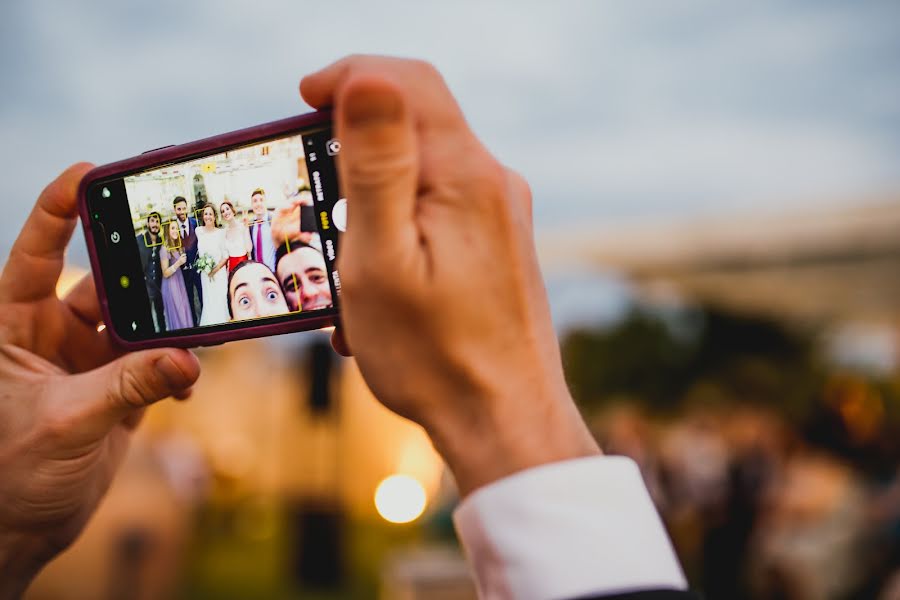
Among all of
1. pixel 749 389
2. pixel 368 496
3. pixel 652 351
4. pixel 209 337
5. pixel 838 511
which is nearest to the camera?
pixel 209 337

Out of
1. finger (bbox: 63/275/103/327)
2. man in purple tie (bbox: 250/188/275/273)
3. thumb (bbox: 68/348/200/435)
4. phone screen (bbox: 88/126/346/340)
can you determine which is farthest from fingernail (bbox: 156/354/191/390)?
finger (bbox: 63/275/103/327)

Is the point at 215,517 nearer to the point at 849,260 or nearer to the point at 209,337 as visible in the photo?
the point at 849,260

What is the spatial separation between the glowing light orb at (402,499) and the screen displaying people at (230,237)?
7230 millimetres

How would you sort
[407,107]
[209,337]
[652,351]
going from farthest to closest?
[652,351] < [209,337] < [407,107]

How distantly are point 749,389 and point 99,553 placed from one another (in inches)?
373

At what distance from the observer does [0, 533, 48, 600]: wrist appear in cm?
106

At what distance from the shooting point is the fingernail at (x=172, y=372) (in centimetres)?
99

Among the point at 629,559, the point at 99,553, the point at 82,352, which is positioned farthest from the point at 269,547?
the point at 629,559

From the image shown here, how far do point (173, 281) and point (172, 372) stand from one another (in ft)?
0.64

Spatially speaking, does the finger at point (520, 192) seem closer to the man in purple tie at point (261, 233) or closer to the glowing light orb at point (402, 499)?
the man in purple tie at point (261, 233)

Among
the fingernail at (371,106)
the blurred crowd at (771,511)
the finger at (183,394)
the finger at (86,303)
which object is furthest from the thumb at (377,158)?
the blurred crowd at (771,511)

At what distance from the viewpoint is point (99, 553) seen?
14.3 feet

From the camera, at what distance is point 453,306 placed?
2.05 feet

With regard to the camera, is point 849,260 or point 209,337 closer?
point 209,337
